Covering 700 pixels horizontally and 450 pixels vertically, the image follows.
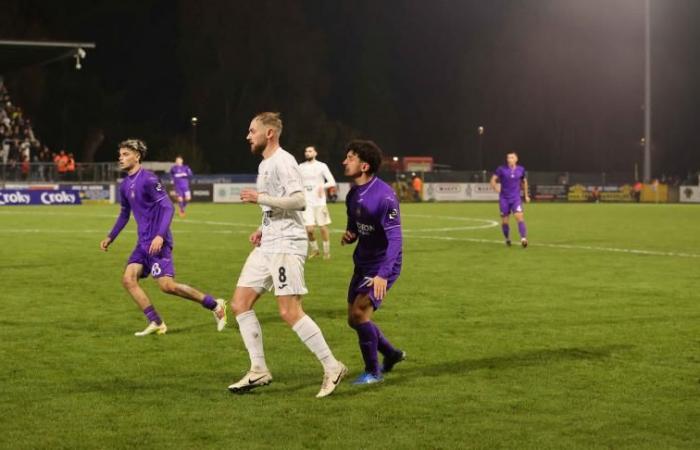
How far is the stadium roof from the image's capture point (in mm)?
29250

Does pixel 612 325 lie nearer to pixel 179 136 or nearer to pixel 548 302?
pixel 548 302

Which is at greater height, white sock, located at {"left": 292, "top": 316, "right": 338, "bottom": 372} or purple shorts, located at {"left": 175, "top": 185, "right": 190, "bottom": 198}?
purple shorts, located at {"left": 175, "top": 185, "right": 190, "bottom": 198}

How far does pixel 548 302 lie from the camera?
13.1 m

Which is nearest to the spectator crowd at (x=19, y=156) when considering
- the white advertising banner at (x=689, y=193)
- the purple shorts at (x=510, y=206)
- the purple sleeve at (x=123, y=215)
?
the purple shorts at (x=510, y=206)

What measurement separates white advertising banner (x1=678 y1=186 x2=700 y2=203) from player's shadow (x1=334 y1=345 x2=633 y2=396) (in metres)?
57.2

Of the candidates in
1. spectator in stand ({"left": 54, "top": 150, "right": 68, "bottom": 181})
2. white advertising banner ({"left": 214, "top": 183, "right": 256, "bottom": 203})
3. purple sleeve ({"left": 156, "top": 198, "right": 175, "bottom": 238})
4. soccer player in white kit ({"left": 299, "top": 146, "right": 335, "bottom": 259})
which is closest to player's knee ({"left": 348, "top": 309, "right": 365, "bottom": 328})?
purple sleeve ({"left": 156, "top": 198, "right": 175, "bottom": 238})

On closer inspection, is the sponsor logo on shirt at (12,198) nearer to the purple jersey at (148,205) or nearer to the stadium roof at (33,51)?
the stadium roof at (33,51)

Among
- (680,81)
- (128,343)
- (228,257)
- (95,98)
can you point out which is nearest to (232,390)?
(128,343)

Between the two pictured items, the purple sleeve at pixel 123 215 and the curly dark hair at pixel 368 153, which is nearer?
the curly dark hair at pixel 368 153

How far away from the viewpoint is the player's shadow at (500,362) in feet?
27.3

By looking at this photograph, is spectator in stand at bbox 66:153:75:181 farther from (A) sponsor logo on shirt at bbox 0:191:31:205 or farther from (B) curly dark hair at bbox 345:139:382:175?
(B) curly dark hair at bbox 345:139:382:175

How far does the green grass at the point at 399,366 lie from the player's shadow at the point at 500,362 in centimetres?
3

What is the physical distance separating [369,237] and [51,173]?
4812 cm

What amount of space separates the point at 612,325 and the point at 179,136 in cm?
7342
